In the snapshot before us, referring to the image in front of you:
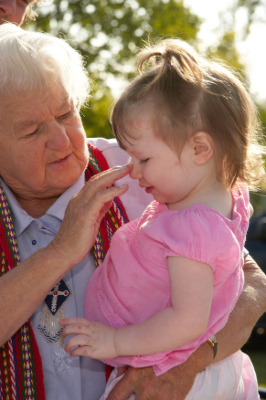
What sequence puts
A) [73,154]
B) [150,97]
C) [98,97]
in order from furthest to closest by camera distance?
[98,97]
[73,154]
[150,97]

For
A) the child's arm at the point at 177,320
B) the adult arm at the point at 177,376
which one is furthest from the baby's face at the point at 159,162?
the adult arm at the point at 177,376

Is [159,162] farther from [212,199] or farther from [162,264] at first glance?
[162,264]

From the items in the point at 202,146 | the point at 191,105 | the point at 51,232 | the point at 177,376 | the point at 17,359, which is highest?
the point at 191,105

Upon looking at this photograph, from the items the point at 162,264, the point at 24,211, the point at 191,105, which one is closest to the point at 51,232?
the point at 24,211

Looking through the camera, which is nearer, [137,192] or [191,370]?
[191,370]

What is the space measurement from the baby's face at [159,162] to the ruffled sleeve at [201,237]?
10cm

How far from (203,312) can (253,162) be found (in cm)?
66

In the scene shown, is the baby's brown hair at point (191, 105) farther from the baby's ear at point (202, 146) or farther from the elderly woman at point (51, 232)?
the elderly woman at point (51, 232)

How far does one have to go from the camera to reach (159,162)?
172 centimetres

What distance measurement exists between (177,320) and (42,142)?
102cm

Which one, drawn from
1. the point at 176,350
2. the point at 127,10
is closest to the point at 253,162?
the point at 176,350

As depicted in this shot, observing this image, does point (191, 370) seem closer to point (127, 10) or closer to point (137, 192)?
point (137, 192)

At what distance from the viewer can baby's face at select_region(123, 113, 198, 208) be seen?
5.57 ft

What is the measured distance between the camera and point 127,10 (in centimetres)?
1408
